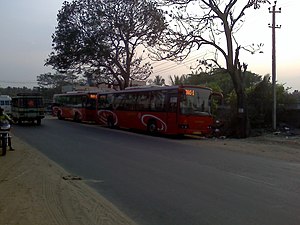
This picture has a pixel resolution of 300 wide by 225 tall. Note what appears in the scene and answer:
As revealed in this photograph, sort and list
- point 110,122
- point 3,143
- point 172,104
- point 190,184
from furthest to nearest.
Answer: point 110,122
point 172,104
point 3,143
point 190,184

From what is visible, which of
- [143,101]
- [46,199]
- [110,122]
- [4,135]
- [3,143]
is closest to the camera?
[46,199]

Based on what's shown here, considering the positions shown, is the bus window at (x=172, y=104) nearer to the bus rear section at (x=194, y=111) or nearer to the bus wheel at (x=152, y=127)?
the bus rear section at (x=194, y=111)

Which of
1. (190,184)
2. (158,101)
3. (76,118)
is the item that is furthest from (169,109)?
(76,118)

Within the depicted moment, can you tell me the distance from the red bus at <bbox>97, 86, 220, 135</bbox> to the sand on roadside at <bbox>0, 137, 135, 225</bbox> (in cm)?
1296

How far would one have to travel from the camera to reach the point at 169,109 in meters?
25.8

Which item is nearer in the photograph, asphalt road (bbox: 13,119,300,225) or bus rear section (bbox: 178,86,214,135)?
asphalt road (bbox: 13,119,300,225)

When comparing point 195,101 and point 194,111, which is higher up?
point 195,101

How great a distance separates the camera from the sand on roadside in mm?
7051

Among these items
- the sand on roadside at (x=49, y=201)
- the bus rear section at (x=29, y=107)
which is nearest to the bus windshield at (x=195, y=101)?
the sand on roadside at (x=49, y=201)

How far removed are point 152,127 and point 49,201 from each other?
19517mm

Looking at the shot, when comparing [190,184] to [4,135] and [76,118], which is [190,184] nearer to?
[4,135]

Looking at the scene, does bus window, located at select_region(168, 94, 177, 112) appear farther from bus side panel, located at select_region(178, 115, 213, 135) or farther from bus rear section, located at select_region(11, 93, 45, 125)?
bus rear section, located at select_region(11, 93, 45, 125)

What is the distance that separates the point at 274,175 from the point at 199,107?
13652mm

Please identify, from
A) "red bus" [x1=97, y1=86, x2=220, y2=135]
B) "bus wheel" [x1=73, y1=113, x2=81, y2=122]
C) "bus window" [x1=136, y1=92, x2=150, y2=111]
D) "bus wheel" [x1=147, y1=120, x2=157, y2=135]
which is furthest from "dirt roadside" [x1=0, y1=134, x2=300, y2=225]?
"bus wheel" [x1=73, y1=113, x2=81, y2=122]
